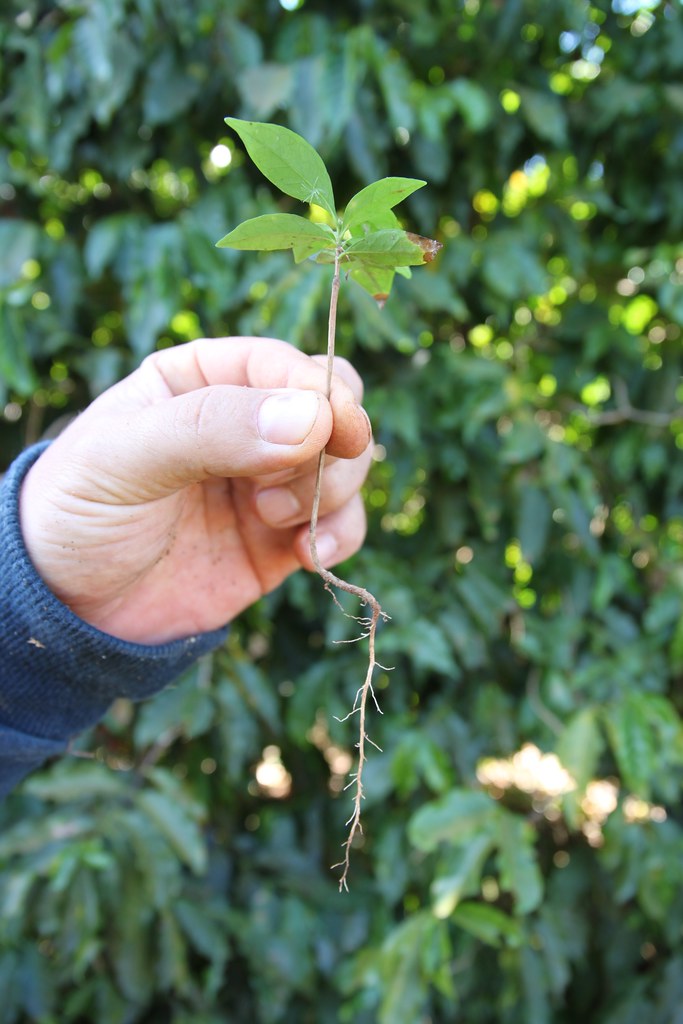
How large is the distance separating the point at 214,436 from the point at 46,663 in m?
0.26

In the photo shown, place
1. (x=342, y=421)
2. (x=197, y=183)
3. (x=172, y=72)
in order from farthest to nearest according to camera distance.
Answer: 1. (x=197, y=183)
2. (x=172, y=72)
3. (x=342, y=421)

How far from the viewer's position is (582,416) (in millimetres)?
1394


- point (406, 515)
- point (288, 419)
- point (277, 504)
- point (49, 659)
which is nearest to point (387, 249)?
point (288, 419)

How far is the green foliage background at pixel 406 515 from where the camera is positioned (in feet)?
3.93

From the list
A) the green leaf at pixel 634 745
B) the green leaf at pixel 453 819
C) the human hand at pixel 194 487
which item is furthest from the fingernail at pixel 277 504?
the green leaf at pixel 634 745

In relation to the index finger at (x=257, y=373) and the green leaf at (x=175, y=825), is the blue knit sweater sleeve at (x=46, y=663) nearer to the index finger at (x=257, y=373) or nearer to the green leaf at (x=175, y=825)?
the index finger at (x=257, y=373)

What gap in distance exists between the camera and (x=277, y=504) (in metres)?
0.80

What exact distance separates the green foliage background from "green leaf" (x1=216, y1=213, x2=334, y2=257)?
1.71 feet

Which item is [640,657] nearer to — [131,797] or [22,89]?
[131,797]

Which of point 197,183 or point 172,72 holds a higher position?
point 172,72

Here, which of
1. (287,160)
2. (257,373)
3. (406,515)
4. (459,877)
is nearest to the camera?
(287,160)

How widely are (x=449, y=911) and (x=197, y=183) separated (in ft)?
3.66

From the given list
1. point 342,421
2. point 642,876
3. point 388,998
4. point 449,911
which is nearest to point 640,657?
point 642,876

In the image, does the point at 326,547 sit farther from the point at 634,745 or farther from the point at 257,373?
the point at 634,745
